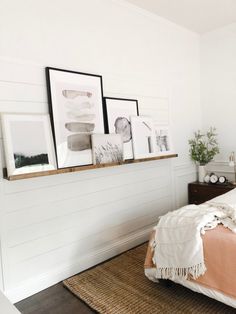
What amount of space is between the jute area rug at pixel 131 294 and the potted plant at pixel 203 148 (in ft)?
5.38

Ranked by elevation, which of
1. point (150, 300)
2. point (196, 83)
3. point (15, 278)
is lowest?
point (150, 300)

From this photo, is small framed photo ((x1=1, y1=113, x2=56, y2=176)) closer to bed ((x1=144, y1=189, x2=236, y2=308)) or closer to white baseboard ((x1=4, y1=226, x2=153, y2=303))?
white baseboard ((x1=4, y1=226, x2=153, y2=303))

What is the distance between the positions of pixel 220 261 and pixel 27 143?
5.11ft

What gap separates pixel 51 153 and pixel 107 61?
1.13 meters

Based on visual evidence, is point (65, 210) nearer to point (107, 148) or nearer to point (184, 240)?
point (107, 148)

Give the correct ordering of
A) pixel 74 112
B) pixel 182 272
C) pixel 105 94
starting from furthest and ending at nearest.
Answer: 1. pixel 105 94
2. pixel 74 112
3. pixel 182 272

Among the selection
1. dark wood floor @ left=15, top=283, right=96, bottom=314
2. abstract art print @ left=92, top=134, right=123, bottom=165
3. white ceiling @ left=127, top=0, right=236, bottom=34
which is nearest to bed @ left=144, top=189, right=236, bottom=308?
dark wood floor @ left=15, top=283, right=96, bottom=314

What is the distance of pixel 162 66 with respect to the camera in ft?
10.6

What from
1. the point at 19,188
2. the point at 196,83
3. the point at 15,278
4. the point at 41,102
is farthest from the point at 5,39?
the point at 196,83

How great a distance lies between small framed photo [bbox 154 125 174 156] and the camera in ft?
10.1

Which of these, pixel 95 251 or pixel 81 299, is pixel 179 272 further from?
pixel 95 251

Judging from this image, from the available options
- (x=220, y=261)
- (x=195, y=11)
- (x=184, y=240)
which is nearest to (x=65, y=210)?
(x=184, y=240)

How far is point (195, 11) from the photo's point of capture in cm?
302

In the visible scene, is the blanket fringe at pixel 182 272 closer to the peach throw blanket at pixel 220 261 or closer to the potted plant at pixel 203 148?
the peach throw blanket at pixel 220 261
